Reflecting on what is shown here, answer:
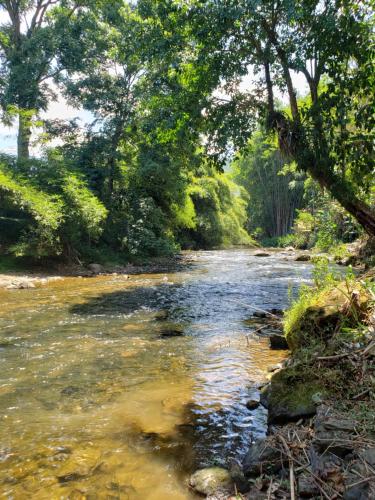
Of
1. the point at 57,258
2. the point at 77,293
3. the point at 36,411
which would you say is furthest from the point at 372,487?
the point at 57,258

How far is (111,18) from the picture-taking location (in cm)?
2173

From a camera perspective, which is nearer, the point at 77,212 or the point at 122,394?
the point at 122,394

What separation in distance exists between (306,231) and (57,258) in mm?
21128

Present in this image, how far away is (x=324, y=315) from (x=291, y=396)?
4.26 ft

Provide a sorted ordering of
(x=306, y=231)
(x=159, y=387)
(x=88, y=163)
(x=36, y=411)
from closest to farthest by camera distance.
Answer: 1. (x=36, y=411)
2. (x=159, y=387)
3. (x=88, y=163)
4. (x=306, y=231)

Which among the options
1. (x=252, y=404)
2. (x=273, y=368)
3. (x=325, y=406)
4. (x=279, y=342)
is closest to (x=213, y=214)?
(x=279, y=342)

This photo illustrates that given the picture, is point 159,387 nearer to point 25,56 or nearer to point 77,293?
point 77,293

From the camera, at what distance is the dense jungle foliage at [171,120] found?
6891 millimetres

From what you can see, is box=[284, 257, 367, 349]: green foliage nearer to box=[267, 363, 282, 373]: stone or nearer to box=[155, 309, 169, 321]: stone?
box=[267, 363, 282, 373]: stone

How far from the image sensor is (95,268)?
16.8m

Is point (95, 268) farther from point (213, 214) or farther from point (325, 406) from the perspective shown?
point (213, 214)

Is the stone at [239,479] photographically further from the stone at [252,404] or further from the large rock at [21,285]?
the large rock at [21,285]

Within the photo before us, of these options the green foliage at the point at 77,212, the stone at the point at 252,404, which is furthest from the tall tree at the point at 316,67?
the green foliage at the point at 77,212

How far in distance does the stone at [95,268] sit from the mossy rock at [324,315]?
11.9 meters
